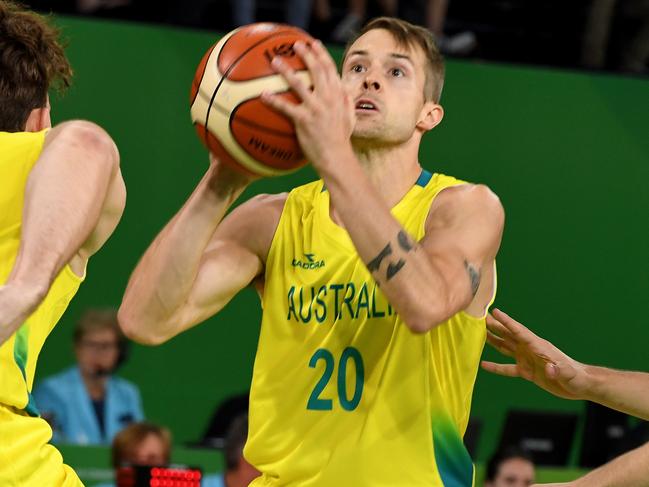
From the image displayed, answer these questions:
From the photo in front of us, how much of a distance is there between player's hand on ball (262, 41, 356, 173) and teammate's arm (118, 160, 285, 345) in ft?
1.24

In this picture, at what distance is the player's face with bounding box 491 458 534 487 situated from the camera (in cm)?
716

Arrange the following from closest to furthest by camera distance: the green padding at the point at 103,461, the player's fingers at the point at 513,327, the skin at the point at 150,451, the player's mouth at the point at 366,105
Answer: the player's mouth at the point at 366,105 → the player's fingers at the point at 513,327 → the skin at the point at 150,451 → the green padding at the point at 103,461

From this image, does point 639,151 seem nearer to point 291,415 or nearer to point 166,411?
point 166,411

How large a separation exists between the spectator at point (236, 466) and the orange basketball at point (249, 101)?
3395mm

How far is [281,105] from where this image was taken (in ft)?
10.1

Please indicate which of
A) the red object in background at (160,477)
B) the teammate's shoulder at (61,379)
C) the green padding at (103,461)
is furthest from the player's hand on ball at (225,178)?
the teammate's shoulder at (61,379)

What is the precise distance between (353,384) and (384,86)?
0.88 m

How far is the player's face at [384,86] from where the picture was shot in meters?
3.64

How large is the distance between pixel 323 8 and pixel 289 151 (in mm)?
5693

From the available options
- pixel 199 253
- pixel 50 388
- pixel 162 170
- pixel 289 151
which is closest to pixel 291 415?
pixel 199 253

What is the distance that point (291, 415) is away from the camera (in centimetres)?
358

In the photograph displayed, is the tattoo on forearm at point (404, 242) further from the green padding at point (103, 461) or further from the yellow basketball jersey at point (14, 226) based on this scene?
the green padding at point (103, 461)

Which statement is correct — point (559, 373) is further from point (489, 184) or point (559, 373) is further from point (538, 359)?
point (489, 184)

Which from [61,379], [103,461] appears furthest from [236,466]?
[61,379]
